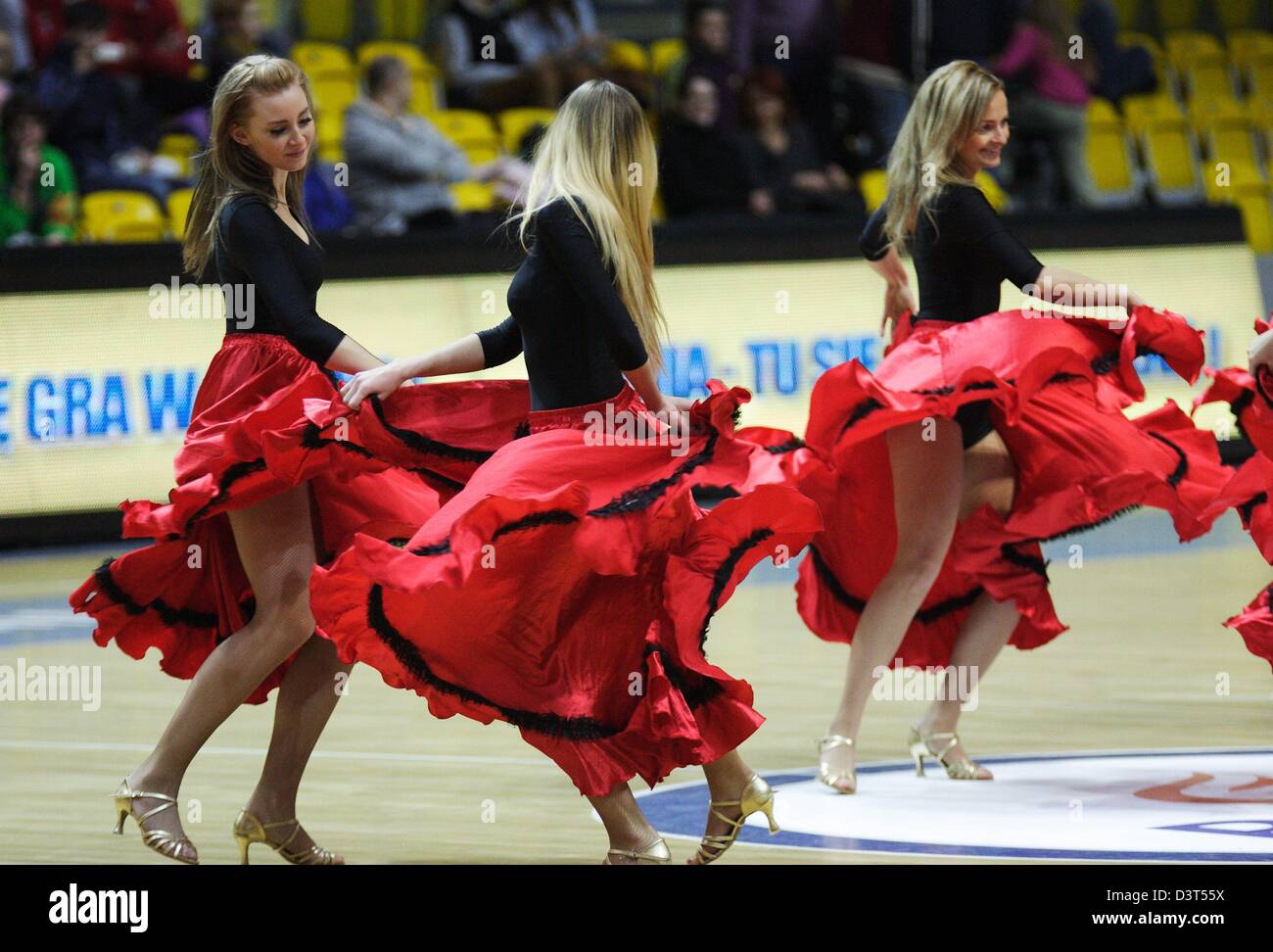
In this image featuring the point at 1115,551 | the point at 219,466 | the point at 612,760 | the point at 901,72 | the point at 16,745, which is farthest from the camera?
the point at 901,72

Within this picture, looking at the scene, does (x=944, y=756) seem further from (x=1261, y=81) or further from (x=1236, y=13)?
(x=1236, y=13)

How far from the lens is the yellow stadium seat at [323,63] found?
12.7 m

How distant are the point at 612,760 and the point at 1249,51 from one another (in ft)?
41.5

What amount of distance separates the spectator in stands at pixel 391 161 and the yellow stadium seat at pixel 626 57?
1941 millimetres

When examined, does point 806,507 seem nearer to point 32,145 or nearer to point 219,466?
point 219,466

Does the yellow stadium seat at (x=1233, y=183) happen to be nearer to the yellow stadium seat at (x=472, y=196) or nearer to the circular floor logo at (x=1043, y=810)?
the yellow stadium seat at (x=472, y=196)

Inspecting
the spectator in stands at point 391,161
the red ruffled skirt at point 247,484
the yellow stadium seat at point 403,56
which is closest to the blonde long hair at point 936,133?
the red ruffled skirt at point 247,484

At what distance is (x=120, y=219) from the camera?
11094 millimetres

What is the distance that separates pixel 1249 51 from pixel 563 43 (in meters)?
5.63

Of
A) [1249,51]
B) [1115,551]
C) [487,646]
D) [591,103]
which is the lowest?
[1115,551]

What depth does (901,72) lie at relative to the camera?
13227 millimetres

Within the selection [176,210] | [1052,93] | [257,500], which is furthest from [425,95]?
[257,500]

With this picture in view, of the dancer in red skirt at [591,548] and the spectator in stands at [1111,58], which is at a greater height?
the spectator in stands at [1111,58]

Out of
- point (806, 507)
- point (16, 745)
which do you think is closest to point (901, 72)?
point (16, 745)
